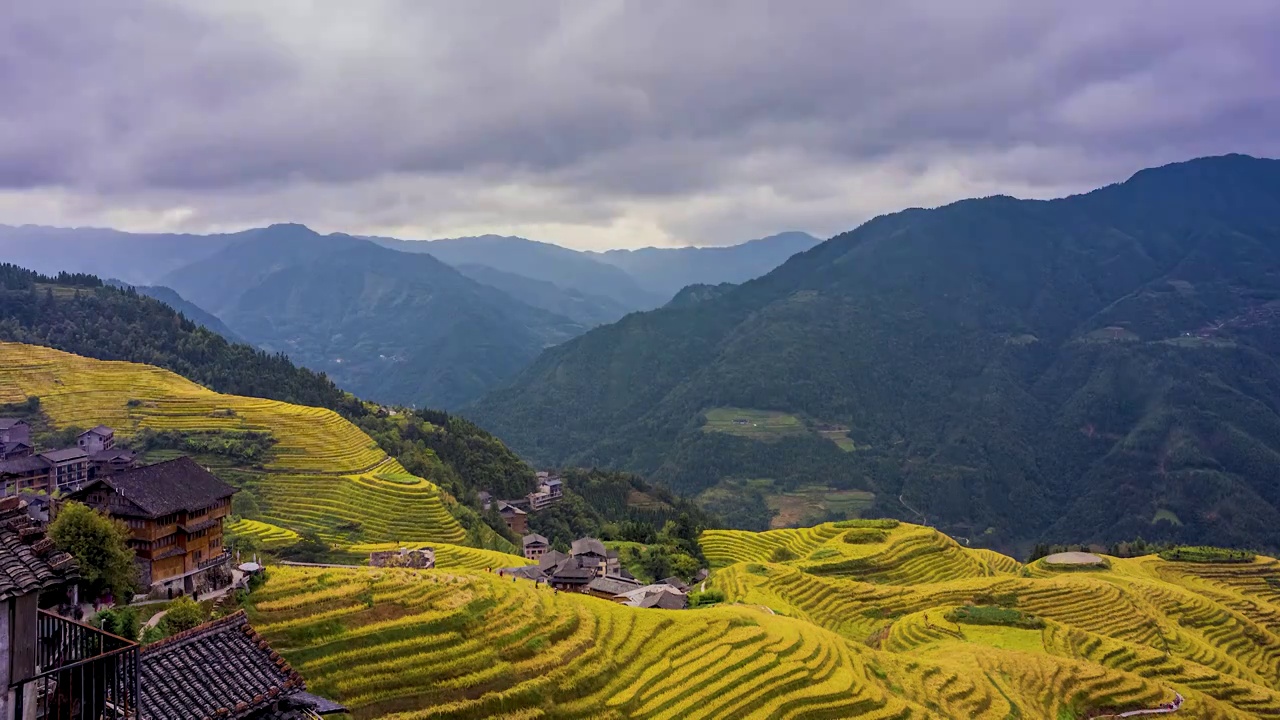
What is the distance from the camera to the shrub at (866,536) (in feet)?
285

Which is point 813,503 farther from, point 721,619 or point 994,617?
point 721,619

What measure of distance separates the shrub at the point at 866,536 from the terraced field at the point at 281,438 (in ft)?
137

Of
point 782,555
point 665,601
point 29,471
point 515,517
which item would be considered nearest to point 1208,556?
point 782,555

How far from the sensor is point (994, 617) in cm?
5900

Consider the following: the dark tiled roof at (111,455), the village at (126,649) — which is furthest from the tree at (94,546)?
the dark tiled roof at (111,455)

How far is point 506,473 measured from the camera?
387ft

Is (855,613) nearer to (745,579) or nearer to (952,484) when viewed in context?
(745,579)

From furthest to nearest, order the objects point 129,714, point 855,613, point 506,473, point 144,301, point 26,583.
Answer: point 144,301
point 506,473
point 855,613
point 129,714
point 26,583

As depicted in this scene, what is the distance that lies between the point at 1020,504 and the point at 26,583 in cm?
20574

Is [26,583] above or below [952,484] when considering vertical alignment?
above

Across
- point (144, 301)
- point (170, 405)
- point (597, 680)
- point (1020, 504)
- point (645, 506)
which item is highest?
point (144, 301)

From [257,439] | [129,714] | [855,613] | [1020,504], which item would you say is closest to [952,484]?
[1020,504]

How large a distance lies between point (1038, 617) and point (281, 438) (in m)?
71.4

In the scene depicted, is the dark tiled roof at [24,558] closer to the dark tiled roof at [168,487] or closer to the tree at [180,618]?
the tree at [180,618]
